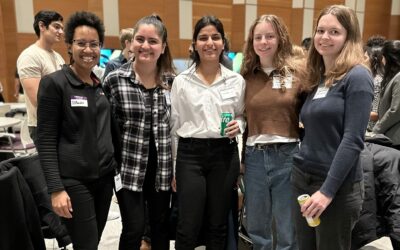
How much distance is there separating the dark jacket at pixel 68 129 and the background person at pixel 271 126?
0.81m

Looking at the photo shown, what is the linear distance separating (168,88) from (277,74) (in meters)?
0.60

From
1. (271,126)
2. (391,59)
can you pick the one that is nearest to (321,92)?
(271,126)

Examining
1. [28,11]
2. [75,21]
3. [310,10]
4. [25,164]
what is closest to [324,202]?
[75,21]

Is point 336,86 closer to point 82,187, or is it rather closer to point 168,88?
point 168,88

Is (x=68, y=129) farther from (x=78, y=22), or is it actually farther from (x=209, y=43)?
(x=209, y=43)

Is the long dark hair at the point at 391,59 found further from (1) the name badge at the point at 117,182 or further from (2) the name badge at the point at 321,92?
(1) the name badge at the point at 117,182

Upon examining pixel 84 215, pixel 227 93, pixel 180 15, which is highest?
pixel 180 15

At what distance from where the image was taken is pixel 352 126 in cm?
148

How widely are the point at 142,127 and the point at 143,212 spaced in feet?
1.53

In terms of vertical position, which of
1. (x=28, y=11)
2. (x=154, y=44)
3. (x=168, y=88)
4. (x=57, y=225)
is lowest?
(x=57, y=225)

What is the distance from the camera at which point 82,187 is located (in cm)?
169

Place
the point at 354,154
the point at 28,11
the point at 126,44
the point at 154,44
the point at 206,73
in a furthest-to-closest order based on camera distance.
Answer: the point at 28,11 → the point at 126,44 → the point at 206,73 → the point at 154,44 → the point at 354,154

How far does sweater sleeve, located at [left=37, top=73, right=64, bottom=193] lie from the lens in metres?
1.60

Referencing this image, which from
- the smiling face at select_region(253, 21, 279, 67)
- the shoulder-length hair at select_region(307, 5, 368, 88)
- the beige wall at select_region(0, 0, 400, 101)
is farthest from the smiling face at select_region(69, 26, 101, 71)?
the beige wall at select_region(0, 0, 400, 101)
